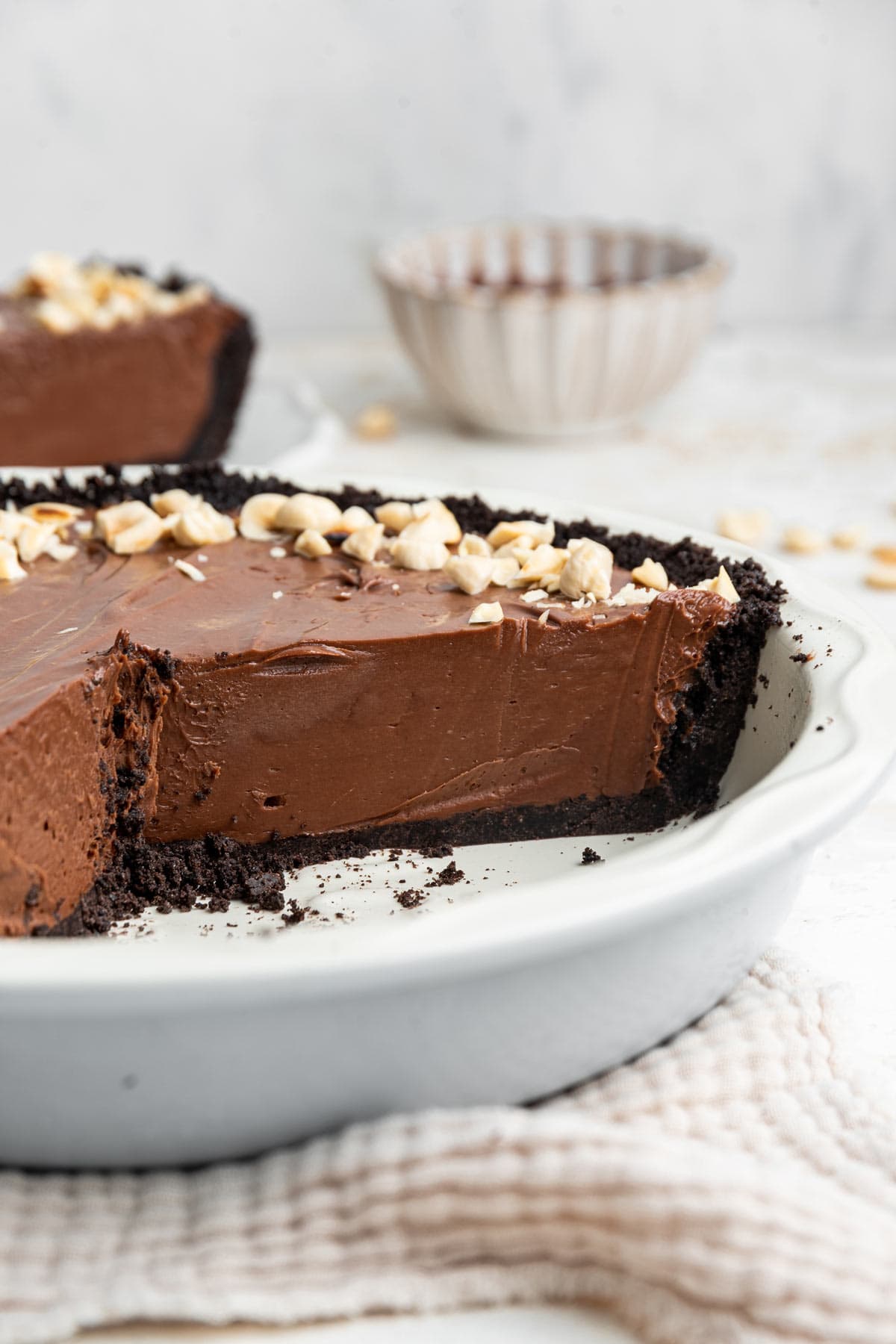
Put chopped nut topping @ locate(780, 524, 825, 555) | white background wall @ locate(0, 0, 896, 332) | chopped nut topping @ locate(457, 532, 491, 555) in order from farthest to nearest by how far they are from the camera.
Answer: white background wall @ locate(0, 0, 896, 332), chopped nut topping @ locate(780, 524, 825, 555), chopped nut topping @ locate(457, 532, 491, 555)

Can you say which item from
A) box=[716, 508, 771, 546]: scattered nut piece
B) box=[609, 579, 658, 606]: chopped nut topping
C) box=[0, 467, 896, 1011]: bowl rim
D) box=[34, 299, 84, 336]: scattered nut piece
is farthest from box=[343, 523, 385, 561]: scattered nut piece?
box=[34, 299, 84, 336]: scattered nut piece

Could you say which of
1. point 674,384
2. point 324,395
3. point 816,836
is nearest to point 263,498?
point 816,836

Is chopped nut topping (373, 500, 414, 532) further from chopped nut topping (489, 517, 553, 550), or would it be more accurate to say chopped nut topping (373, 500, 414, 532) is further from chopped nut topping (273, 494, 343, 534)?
chopped nut topping (489, 517, 553, 550)

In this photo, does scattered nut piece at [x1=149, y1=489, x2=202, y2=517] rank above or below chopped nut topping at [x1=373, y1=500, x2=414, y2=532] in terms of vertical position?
below

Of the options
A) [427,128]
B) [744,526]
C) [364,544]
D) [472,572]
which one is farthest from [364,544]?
[427,128]

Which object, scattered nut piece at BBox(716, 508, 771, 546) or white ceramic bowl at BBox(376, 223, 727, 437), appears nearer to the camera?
scattered nut piece at BBox(716, 508, 771, 546)

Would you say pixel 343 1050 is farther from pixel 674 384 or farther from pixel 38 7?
pixel 38 7

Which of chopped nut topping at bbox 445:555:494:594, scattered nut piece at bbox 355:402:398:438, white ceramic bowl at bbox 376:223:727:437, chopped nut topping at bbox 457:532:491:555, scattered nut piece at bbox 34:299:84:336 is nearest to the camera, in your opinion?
chopped nut topping at bbox 445:555:494:594

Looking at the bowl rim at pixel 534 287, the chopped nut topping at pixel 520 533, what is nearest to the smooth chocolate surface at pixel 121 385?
the bowl rim at pixel 534 287
